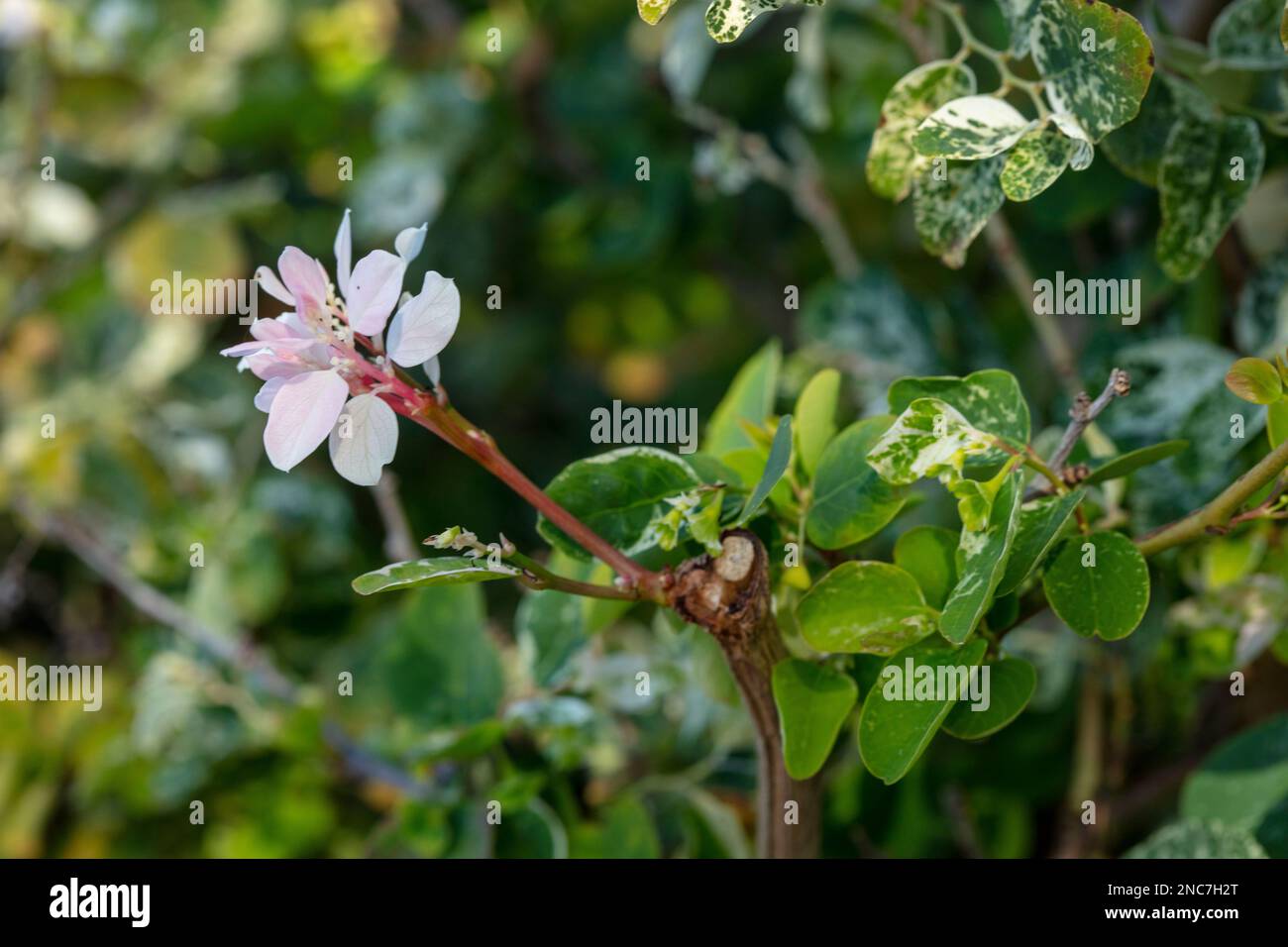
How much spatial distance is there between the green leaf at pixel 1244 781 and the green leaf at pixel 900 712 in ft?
0.60

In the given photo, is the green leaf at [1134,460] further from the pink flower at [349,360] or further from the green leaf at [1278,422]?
the pink flower at [349,360]

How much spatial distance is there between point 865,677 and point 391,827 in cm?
24

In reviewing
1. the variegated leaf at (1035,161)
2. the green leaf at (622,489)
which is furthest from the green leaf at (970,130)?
the green leaf at (622,489)

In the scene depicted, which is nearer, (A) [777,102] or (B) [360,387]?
(B) [360,387]

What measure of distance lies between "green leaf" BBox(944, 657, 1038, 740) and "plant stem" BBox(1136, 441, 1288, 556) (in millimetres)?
46

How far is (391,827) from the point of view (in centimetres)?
50

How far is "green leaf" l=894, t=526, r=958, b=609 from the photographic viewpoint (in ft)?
1.09

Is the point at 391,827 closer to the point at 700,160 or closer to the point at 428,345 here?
the point at 428,345

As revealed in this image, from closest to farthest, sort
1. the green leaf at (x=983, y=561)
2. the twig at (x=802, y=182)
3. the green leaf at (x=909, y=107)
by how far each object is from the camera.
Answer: the green leaf at (x=983, y=561)
the green leaf at (x=909, y=107)
the twig at (x=802, y=182)

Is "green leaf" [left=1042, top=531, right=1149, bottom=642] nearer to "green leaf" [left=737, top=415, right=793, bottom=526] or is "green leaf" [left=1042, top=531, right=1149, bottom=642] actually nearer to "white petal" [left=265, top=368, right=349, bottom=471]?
"green leaf" [left=737, top=415, right=793, bottom=526]

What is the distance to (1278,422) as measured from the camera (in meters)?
0.31

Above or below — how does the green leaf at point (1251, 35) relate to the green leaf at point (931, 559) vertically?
above

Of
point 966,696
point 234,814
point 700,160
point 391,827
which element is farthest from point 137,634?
point 966,696

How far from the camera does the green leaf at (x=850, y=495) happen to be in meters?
0.33
